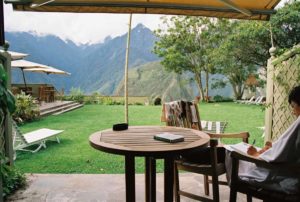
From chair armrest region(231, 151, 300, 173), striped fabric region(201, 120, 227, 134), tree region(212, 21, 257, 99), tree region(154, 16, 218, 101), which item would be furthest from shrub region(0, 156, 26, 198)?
tree region(154, 16, 218, 101)

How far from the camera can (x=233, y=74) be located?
17688mm

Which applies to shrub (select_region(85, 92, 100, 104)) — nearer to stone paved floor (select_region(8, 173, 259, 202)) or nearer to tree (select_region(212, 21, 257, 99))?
tree (select_region(212, 21, 257, 99))

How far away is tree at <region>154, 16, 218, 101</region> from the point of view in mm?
17547

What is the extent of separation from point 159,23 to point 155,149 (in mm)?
17447

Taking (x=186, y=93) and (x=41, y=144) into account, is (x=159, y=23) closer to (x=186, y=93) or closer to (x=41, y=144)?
(x=186, y=93)

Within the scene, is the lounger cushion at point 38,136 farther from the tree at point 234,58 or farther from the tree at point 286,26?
the tree at point 234,58

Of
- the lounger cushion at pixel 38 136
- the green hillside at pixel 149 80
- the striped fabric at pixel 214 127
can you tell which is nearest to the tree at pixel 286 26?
the green hillside at pixel 149 80

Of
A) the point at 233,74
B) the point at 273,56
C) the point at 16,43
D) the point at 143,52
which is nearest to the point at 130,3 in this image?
the point at 273,56

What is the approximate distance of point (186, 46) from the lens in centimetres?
1767

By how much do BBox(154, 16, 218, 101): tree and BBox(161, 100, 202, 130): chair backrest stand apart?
47.8ft

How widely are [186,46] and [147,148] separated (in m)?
16.4

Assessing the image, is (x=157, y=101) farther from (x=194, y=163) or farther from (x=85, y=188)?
(x=194, y=163)

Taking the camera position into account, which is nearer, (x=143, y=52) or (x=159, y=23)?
(x=159, y=23)

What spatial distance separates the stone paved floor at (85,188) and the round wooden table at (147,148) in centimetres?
69
